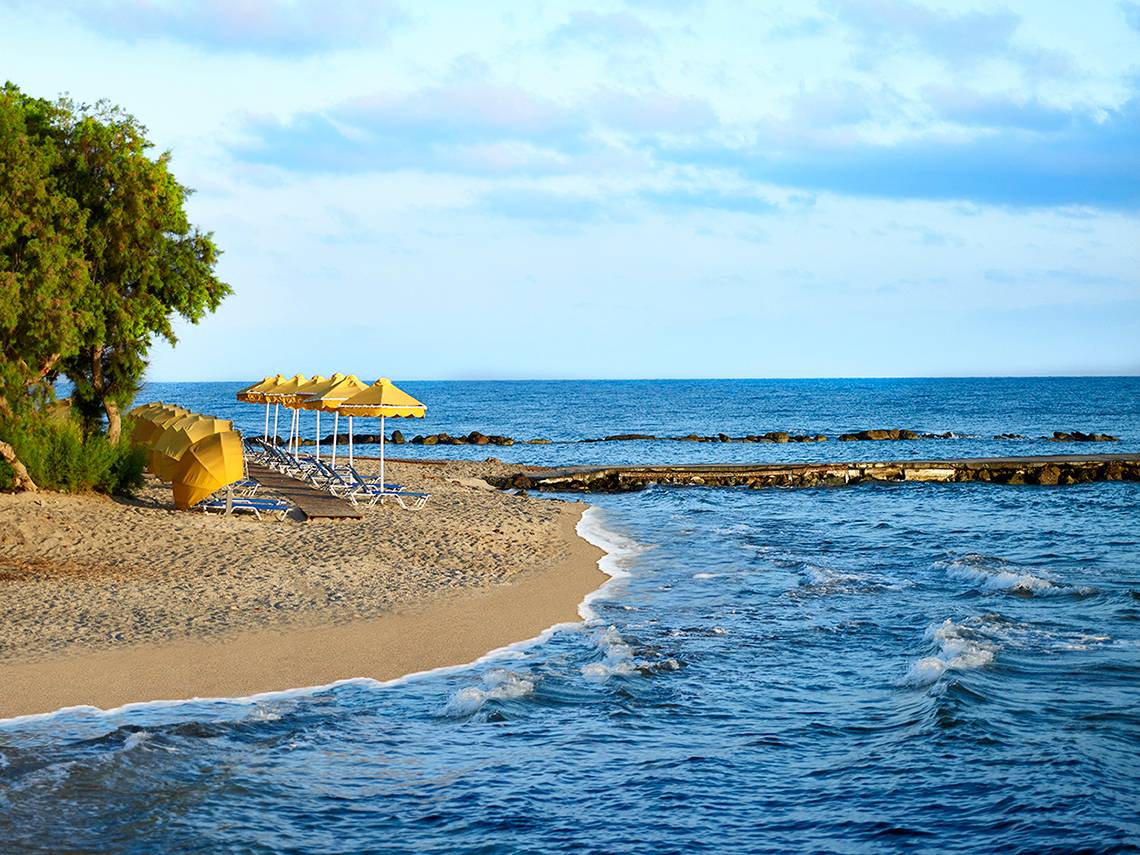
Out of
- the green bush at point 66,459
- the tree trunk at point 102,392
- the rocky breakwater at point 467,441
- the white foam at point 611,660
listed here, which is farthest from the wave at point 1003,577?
the rocky breakwater at point 467,441

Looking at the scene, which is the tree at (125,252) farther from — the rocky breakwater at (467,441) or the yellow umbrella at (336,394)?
the rocky breakwater at (467,441)

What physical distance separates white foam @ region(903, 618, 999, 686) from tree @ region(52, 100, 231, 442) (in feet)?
57.2

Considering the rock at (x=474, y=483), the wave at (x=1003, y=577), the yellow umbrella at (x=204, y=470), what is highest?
the yellow umbrella at (x=204, y=470)

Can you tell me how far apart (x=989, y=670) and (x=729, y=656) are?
3.00 metres

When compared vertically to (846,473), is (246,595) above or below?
below

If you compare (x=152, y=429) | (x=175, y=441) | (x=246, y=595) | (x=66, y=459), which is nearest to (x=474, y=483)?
(x=152, y=429)

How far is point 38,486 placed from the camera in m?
22.0

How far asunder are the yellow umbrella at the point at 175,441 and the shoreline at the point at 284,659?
9047mm

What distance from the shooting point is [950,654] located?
13.4m

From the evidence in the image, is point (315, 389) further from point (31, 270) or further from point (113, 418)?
point (31, 270)

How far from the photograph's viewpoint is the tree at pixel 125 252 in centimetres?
2356

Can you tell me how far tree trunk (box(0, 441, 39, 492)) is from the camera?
2106cm

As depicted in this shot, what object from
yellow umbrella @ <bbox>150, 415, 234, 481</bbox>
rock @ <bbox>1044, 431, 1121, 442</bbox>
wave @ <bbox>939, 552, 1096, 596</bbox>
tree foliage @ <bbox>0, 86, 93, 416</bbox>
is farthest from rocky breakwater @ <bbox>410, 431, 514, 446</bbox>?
wave @ <bbox>939, 552, 1096, 596</bbox>

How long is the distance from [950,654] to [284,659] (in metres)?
7.87
